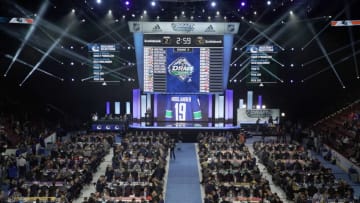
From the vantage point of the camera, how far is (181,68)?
3434 centimetres

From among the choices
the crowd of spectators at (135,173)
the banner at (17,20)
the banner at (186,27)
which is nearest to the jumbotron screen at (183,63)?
the banner at (186,27)

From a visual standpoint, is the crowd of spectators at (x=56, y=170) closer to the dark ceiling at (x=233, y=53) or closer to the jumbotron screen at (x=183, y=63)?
the jumbotron screen at (x=183, y=63)

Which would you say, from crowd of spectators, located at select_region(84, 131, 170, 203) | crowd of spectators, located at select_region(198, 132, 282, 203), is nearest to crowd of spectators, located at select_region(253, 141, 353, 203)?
crowd of spectators, located at select_region(198, 132, 282, 203)

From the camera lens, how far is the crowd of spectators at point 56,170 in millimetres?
19141

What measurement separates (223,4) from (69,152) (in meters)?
13.0

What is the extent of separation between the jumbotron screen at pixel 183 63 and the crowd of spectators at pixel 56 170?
6.65 metres

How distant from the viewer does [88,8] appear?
32.6 meters

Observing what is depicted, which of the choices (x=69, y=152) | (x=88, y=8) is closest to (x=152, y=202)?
(x=69, y=152)

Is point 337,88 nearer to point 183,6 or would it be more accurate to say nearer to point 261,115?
point 261,115

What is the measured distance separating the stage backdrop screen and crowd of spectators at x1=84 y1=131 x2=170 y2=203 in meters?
5.54

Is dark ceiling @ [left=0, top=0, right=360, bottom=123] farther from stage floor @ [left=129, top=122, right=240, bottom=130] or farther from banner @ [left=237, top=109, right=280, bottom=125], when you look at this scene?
stage floor @ [left=129, top=122, right=240, bottom=130]

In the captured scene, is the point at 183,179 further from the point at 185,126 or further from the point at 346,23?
the point at 346,23

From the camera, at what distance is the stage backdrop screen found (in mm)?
35656

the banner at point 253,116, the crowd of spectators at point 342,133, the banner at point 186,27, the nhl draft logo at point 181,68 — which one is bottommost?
the crowd of spectators at point 342,133
